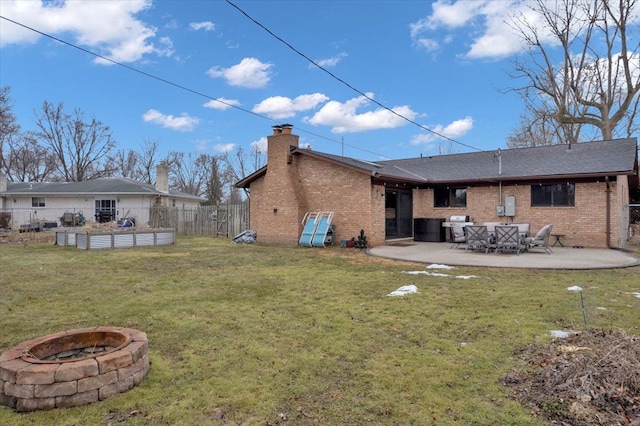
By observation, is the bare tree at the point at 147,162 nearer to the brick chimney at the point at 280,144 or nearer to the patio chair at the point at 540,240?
the brick chimney at the point at 280,144

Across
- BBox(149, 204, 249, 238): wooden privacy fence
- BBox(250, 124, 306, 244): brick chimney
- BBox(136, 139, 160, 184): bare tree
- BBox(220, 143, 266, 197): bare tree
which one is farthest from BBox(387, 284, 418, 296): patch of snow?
BBox(136, 139, 160, 184): bare tree

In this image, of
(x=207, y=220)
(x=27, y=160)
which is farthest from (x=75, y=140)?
(x=207, y=220)

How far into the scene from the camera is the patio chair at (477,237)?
11898 millimetres

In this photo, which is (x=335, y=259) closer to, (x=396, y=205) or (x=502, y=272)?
(x=502, y=272)

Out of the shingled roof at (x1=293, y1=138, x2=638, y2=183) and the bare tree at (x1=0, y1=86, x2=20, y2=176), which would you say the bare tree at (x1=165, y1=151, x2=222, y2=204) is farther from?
the shingled roof at (x1=293, y1=138, x2=638, y2=183)

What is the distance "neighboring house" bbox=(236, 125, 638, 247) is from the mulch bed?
10.6 metres

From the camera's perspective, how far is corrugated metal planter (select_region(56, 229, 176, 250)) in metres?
14.5

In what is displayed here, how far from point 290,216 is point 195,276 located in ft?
24.7

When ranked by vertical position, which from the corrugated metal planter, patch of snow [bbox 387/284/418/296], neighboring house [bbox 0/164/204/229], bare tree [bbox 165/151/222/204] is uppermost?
bare tree [bbox 165/151/222/204]

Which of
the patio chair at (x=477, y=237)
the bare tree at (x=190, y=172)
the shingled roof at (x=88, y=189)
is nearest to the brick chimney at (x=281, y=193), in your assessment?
the patio chair at (x=477, y=237)

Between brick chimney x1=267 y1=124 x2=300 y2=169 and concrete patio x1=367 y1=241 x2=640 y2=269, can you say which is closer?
concrete patio x1=367 y1=241 x2=640 y2=269

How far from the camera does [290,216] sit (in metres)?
15.8

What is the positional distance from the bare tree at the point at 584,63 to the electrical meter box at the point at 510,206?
11214 mm

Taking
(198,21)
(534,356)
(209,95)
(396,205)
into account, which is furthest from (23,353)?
(396,205)
